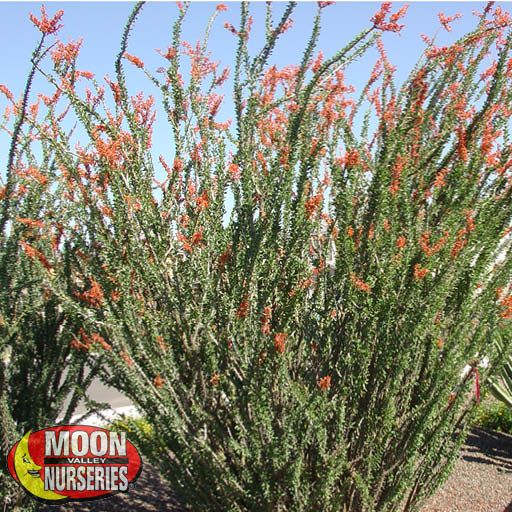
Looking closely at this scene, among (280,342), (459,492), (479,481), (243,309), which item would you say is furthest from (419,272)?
(479,481)

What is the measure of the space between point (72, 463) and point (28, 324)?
3.23 feet

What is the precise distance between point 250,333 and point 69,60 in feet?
6.24

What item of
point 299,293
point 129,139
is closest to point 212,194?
point 129,139

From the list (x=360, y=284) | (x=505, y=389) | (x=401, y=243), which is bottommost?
(x=505, y=389)

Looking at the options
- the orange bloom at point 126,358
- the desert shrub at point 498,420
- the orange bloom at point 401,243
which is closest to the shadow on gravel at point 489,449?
the desert shrub at point 498,420

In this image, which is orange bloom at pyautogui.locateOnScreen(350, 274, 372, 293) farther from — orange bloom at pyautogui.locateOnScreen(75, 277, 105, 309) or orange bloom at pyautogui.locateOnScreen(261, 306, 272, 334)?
orange bloom at pyautogui.locateOnScreen(75, 277, 105, 309)

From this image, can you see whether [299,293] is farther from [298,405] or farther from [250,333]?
[298,405]

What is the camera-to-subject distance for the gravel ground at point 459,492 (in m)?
4.73

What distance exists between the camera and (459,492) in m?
5.40

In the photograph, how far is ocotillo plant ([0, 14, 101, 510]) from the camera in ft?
12.4

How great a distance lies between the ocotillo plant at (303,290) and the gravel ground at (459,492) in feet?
3.77

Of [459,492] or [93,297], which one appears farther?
[459,492]

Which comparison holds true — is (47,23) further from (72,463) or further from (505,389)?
(505,389)

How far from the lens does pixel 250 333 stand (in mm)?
2924
